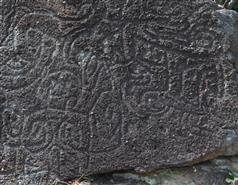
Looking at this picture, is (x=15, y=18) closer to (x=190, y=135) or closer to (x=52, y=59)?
(x=52, y=59)

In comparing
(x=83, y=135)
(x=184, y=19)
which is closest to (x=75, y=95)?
(x=83, y=135)

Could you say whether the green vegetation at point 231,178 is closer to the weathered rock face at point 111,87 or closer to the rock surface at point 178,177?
the rock surface at point 178,177

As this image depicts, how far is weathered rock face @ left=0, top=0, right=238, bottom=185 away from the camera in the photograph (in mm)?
2350

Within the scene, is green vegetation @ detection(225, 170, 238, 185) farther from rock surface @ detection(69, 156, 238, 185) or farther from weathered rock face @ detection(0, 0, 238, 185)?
weathered rock face @ detection(0, 0, 238, 185)

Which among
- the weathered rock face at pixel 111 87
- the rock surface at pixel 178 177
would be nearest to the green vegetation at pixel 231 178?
the rock surface at pixel 178 177

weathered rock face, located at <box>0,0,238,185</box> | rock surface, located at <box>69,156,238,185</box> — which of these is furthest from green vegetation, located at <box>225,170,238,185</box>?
weathered rock face, located at <box>0,0,238,185</box>

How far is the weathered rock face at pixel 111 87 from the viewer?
7.71 ft

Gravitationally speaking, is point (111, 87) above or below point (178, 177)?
above

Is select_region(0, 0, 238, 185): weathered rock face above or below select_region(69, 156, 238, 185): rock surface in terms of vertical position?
above

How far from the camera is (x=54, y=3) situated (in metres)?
2.42

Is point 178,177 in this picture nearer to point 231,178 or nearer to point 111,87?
point 231,178

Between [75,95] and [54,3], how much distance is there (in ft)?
1.34

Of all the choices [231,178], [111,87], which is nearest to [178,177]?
[231,178]

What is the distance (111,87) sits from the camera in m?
2.39
